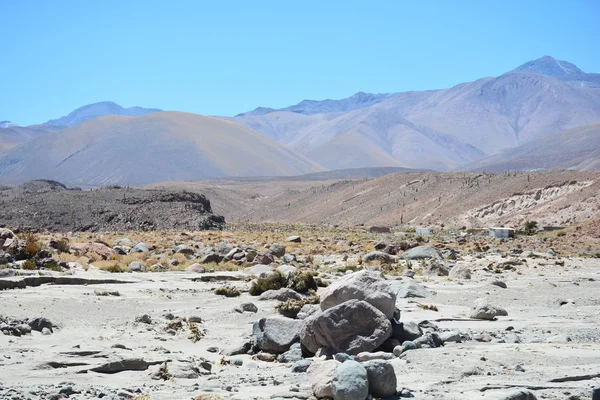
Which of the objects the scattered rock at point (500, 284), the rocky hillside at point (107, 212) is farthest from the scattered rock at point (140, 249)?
the rocky hillside at point (107, 212)

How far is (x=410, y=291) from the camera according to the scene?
63.8 feet

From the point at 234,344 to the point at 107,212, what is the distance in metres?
53.7

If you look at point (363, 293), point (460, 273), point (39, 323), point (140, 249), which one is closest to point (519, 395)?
point (363, 293)

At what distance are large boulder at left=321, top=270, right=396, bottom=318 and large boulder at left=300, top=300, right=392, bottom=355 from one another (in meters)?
0.37

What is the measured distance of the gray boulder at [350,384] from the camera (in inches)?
357

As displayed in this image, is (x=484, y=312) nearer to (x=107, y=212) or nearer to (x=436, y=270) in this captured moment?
(x=436, y=270)

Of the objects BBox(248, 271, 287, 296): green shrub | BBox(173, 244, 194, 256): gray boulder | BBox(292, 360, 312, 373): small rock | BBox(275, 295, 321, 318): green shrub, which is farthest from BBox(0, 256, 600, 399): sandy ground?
BBox(173, 244, 194, 256): gray boulder

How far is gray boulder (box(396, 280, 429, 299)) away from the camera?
19325 millimetres

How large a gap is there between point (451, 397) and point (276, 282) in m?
11.4

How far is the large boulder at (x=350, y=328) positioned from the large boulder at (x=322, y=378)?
1871mm

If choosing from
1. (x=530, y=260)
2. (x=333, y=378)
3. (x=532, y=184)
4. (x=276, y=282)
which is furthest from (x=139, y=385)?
(x=532, y=184)

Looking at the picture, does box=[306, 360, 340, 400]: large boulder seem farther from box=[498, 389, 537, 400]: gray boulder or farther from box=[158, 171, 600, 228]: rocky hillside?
box=[158, 171, 600, 228]: rocky hillside

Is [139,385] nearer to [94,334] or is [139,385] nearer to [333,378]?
[333,378]

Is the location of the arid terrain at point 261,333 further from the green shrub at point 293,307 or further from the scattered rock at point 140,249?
the scattered rock at point 140,249
